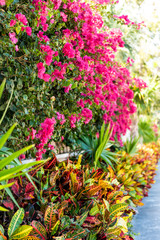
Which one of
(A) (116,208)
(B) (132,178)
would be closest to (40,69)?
(A) (116,208)

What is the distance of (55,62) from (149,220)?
9.43 ft

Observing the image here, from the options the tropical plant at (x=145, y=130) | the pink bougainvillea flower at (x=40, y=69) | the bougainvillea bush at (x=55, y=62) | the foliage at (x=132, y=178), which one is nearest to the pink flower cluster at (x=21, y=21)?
the bougainvillea bush at (x=55, y=62)

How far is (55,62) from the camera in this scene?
11.3ft

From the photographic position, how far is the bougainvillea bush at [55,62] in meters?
2.83

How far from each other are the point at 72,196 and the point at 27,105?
3.92 feet

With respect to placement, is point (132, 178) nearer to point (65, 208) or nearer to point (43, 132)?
point (43, 132)

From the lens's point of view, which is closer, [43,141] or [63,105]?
[43,141]

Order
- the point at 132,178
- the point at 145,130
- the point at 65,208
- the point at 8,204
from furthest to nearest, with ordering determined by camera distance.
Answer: the point at 145,130 < the point at 132,178 < the point at 65,208 < the point at 8,204

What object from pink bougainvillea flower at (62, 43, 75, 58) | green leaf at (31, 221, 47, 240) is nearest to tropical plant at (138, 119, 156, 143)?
pink bougainvillea flower at (62, 43, 75, 58)

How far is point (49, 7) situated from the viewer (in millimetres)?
3154

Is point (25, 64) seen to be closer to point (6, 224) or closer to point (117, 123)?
point (6, 224)

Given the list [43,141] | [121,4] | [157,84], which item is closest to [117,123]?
[43,141]

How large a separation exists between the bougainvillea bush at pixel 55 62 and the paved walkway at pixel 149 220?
1748 millimetres

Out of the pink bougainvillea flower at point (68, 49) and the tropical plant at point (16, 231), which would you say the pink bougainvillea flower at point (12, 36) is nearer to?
the pink bougainvillea flower at point (68, 49)
